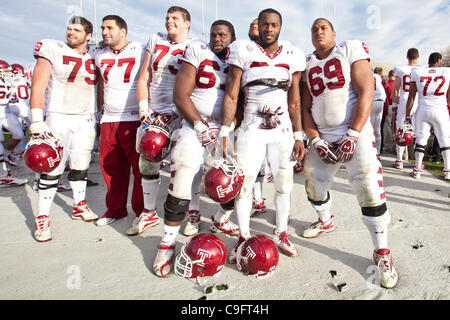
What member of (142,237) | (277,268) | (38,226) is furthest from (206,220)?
(38,226)

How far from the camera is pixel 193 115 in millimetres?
2725

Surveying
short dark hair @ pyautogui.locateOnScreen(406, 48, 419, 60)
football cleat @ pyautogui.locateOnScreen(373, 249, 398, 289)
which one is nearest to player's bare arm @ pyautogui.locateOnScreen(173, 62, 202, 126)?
football cleat @ pyautogui.locateOnScreen(373, 249, 398, 289)

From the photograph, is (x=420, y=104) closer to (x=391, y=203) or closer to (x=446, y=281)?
(x=391, y=203)

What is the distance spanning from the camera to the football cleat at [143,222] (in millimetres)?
3490

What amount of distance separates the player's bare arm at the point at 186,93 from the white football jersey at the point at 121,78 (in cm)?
99

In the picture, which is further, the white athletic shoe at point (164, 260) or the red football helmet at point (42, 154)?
the red football helmet at point (42, 154)

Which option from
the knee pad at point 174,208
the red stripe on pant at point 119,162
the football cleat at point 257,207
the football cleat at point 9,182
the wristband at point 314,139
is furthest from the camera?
the football cleat at point 9,182

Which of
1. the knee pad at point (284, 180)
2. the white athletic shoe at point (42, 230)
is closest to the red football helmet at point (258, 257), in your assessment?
the knee pad at point (284, 180)

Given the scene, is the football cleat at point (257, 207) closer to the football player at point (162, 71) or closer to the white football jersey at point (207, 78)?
the football player at point (162, 71)

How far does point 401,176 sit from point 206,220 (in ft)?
13.3

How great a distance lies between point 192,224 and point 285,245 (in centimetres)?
117

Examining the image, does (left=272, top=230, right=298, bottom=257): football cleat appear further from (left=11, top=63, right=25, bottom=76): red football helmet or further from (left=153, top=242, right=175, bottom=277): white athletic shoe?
(left=11, top=63, right=25, bottom=76): red football helmet

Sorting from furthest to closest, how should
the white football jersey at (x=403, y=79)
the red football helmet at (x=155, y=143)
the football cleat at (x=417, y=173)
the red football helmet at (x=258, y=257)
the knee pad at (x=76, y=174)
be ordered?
1. the white football jersey at (x=403, y=79)
2. the football cleat at (x=417, y=173)
3. the knee pad at (x=76, y=174)
4. the red football helmet at (x=155, y=143)
5. the red football helmet at (x=258, y=257)

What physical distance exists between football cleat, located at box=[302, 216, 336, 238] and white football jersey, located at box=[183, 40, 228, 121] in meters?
1.65
